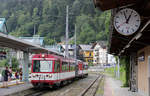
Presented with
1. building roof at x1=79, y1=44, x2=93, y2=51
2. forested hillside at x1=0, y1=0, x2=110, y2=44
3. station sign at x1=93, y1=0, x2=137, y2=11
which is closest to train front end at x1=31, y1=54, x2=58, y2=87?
station sign at x1=93, y1=0, x2=137, y2=11

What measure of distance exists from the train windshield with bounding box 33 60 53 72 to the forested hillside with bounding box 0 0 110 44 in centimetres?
1408

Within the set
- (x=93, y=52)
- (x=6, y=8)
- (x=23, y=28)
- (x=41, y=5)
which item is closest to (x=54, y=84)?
(x=23, y=28)

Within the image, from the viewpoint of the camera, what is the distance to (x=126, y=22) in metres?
7.96

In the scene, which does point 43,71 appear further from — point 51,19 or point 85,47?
point 85,47

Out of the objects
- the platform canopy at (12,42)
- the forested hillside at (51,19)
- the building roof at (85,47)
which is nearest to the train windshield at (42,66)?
the platform canopy at (12,42)

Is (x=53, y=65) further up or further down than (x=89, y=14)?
further down

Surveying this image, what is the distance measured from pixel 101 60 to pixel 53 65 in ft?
280

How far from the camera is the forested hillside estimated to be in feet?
183

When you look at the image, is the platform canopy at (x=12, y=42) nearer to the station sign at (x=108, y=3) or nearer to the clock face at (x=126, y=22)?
the clock face at (x=126, y=22)

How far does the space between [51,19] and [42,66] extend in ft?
163

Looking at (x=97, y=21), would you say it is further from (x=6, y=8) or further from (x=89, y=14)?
(x=6, y=8)

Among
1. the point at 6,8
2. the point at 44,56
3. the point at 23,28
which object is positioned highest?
the point at 6,8

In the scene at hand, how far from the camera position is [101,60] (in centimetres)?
10181

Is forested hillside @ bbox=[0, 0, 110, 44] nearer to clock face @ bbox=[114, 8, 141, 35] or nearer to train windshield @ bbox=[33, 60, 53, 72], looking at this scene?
train windshield @ bbox=[33, 60, 53, 72]
